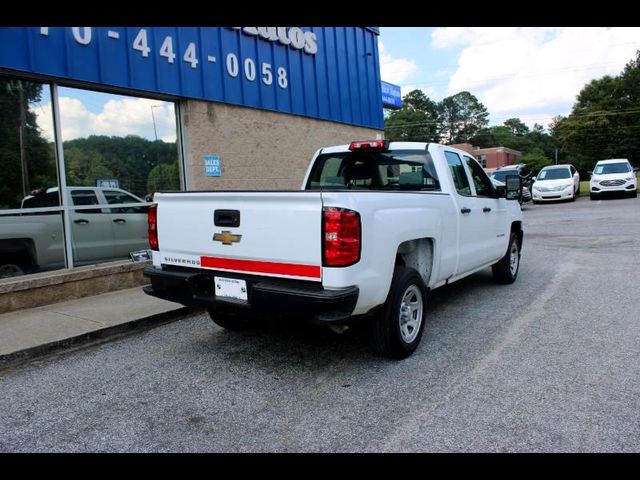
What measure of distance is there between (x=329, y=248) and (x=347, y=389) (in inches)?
42.4

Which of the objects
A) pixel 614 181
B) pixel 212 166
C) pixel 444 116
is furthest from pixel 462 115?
pixel 212 166

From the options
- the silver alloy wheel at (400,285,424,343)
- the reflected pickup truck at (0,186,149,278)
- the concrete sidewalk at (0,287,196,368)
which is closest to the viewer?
the silver alloy wheel at (400,285,424,343)

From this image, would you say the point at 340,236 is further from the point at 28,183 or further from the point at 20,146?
the point at 20,146

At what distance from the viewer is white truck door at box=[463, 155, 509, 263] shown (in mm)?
5891

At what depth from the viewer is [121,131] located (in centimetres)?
754

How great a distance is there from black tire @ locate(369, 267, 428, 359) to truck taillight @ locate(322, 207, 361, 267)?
0.71 meters

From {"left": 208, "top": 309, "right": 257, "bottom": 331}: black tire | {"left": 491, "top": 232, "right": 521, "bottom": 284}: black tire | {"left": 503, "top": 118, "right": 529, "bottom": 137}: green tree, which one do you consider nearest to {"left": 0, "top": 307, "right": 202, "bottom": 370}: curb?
{"left": 208, "top": 309, "right": 257, "bottom": 331}: black tire

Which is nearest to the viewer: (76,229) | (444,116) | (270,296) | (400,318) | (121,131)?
(270,296)

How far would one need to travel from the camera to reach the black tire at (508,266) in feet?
22.4

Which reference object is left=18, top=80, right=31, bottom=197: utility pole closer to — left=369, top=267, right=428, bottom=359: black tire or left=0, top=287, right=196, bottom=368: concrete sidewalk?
left=0, top=287, right=196, bottom=368: concrete sidewalk

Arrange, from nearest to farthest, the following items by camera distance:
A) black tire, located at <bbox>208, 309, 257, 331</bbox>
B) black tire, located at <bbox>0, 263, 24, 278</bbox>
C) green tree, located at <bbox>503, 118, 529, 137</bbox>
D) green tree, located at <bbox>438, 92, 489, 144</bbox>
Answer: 1. black tire, located at <bbox>208, 309, 257, 331</bbox>
2. black tire, located at <bbox>0, 263, 24, 278</bbox>
3. green tree, located at <bbox>438, 92, 489, 144</bbox>
4. green tree, located at <bbox>503, 118, 529, 137</bbox>

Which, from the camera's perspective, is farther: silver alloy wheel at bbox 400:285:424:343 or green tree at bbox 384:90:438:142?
green tree at bbox 384:90:438:142

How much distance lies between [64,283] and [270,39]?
583cm
